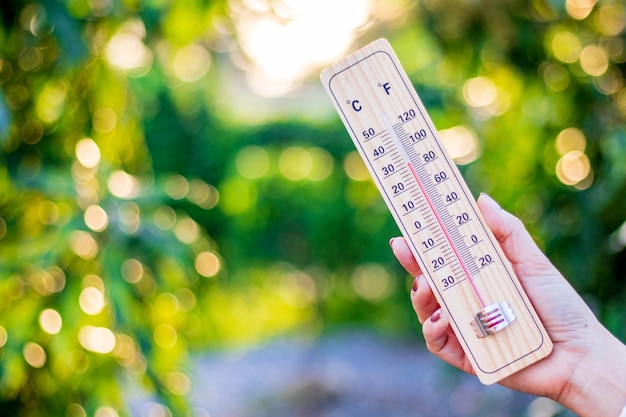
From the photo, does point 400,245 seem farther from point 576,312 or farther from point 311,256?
point 311,256

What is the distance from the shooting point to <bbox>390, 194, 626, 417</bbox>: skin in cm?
120

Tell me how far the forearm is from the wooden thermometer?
0.29 ft

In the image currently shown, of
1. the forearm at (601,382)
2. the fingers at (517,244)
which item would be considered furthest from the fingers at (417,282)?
the forearm at (601,382)

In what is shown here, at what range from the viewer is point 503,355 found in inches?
45.8

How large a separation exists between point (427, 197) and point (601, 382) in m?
0.41

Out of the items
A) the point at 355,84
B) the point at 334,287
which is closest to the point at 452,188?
the point at 355,84

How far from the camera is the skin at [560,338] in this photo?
3.93 ft

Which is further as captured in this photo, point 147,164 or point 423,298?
point 147,164

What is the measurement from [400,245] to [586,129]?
1.07 m

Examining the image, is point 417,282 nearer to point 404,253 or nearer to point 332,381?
point 404,253

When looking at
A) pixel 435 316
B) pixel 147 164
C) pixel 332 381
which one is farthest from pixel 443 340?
pixel 332 381

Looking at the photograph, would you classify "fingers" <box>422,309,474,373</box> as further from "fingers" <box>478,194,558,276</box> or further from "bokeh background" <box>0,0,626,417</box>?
"bokeh background" <box>0,0,626,417</box>

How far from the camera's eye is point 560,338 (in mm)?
1220

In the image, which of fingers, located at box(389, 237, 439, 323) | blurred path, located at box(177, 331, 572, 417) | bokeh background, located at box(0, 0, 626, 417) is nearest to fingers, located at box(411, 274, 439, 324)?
fingers, located at box(389, 237, 439, 323)
